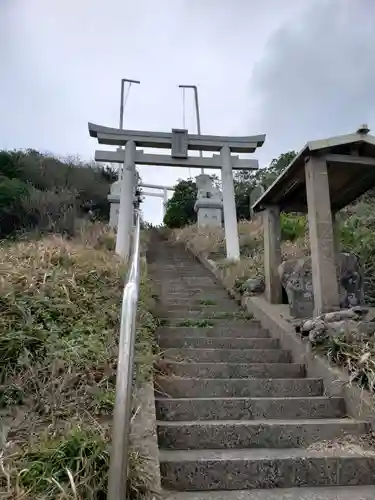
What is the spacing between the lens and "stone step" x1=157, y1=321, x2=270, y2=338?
177 inches

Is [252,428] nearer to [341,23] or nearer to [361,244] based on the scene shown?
[361,244]

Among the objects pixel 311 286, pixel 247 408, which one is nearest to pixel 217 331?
pixel 311 286

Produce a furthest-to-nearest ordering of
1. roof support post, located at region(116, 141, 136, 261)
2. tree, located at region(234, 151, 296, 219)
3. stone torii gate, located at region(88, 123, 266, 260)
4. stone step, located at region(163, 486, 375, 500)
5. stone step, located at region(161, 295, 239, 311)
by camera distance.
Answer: tree, located at region(234, 151, 296, 219) → stone torii gate, located at region(88, 123, 266, 260) → roof support post, located at region(116, 141, 136, 261) → stone step, located at region(161, 295, 239, 311) → stone step, located at region(163, 486, 375, 500)

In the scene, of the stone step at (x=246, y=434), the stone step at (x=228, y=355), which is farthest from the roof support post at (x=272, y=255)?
the stone step at (x=246, y=434)

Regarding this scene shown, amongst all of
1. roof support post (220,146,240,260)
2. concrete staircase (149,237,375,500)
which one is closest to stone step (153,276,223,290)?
roof support post (220,146,240,260)

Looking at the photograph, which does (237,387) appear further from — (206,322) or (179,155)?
(179,155)

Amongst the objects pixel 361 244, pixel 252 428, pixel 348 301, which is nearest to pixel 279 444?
pixel 252 428

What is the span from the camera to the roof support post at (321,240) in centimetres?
400

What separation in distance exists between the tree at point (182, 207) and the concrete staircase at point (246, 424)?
11.9 meters

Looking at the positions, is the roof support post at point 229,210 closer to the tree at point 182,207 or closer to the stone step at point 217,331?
the stone step at point 217,331

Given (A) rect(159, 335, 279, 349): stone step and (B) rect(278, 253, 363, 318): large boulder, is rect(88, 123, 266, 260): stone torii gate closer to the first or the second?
(B) rect(278, 253, 363, 318): large boulder

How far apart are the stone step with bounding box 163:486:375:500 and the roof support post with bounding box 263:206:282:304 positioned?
3138 mm

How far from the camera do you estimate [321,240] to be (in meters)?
4.14

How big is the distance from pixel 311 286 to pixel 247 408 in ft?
6.62
